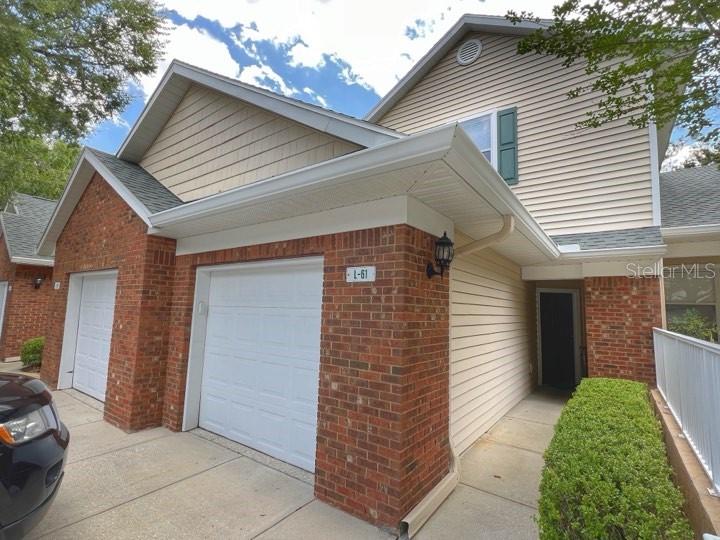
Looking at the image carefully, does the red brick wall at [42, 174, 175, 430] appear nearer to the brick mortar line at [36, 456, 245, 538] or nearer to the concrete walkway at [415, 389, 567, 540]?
the brick mortar line at [36, 456, 245, 538]

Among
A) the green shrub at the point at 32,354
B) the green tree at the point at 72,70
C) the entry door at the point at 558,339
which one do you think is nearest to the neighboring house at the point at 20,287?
the green tree at the point at 72,70

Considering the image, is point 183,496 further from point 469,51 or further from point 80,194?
point 469,51

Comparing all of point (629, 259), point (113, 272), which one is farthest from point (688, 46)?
point (113, 272)

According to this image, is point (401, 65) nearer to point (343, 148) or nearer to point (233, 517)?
point (343, 148)

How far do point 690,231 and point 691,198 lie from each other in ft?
6.31

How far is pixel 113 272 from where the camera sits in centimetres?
622

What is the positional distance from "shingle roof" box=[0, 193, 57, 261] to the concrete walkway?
11542 mm

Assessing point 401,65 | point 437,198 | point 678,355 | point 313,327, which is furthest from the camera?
point 401,65

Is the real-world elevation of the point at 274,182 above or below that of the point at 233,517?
above

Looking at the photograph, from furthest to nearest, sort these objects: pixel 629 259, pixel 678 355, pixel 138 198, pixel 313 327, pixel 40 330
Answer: pixel 40 330 → pixel 629 259 → pixel 138 198 → pixel 313 327 → pixel 678 355

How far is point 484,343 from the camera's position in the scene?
541 centimetres

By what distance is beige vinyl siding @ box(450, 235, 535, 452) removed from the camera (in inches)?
172

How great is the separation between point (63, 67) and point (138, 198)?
22.9ft

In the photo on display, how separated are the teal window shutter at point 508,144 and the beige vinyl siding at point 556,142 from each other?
12 centimetres
